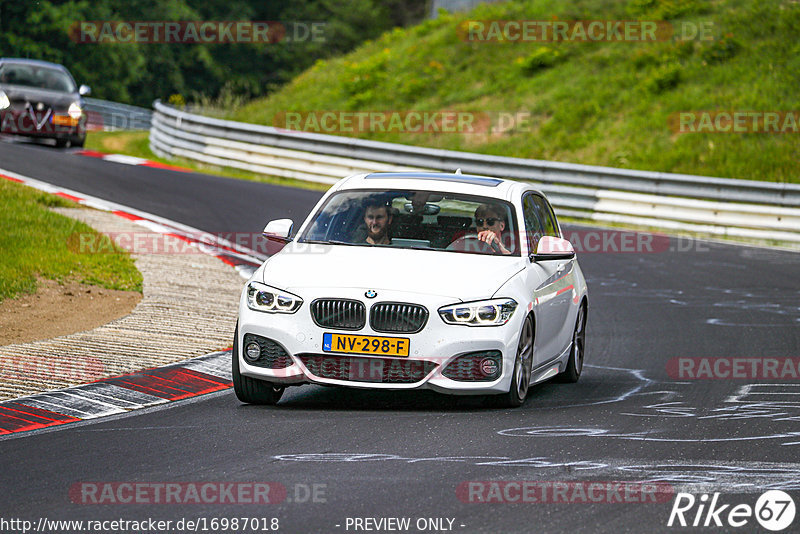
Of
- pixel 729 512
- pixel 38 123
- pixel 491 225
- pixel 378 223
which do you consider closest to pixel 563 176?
pixel 38 123

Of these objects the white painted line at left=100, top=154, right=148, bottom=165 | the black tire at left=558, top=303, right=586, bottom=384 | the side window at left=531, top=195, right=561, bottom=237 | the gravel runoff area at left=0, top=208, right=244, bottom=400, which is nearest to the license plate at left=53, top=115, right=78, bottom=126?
the white painted line at left=100, top=154, right=148, bottom=165

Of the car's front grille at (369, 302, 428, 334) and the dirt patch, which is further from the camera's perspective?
the dirt patch

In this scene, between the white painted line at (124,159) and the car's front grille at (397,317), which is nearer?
the car's front grille at (397,317)

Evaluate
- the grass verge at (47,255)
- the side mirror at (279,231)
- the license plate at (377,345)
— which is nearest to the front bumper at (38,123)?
the grass verge at (47,255)

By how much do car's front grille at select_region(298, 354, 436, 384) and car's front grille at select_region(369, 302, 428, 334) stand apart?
0.66ft

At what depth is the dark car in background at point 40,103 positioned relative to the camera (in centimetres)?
2747

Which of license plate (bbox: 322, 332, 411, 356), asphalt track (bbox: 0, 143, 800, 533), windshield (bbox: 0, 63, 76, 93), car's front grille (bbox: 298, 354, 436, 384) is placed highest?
windshield (bbox: 0, 63, 76, 93)

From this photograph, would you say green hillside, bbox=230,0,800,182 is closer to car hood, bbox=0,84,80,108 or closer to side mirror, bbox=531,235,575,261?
car hood, bbox=0,84,80,108

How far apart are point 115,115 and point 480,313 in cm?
4137

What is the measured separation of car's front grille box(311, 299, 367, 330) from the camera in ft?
26.7

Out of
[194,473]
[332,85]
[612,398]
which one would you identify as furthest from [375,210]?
[332,85]

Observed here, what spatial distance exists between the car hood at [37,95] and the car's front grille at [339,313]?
20.9m

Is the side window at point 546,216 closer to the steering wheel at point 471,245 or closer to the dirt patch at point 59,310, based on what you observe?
the steering wheel at point 471,245

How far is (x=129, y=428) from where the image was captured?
7.70 meters
